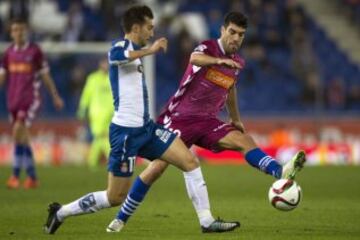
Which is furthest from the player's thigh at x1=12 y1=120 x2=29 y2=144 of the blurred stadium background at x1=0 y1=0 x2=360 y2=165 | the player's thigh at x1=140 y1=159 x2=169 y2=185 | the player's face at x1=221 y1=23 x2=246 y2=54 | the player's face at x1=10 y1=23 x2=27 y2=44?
the blurred stadium background at x1=0 y1=0 x2=360 y2=165

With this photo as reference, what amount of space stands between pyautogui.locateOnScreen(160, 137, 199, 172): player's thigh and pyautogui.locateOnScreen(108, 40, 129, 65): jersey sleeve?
35.7 inches

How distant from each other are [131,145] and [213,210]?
10.1 ft

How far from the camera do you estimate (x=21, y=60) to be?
1578 cm

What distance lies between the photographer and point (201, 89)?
34.1 feet

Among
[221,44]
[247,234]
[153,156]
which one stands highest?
[221,44]

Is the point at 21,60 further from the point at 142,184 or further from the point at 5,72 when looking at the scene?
the point at 142,184

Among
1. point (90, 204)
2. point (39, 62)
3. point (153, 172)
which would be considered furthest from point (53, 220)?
point (39, 62)

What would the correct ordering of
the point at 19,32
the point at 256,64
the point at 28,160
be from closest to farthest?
the point at 19,32 → the point at 28,160 → the point at 256,64

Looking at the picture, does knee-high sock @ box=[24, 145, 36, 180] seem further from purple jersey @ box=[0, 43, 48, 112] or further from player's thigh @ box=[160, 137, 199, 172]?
player's thigh @ box=[160, 137, 199, 172]

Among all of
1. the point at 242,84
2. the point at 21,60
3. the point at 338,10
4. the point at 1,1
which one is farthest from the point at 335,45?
the point at 21,60

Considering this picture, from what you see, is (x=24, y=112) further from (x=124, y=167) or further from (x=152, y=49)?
(x=152, y=49)

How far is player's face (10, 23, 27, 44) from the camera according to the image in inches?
603

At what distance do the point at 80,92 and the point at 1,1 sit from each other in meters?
4.55

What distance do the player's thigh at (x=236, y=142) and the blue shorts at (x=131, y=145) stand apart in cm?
119
